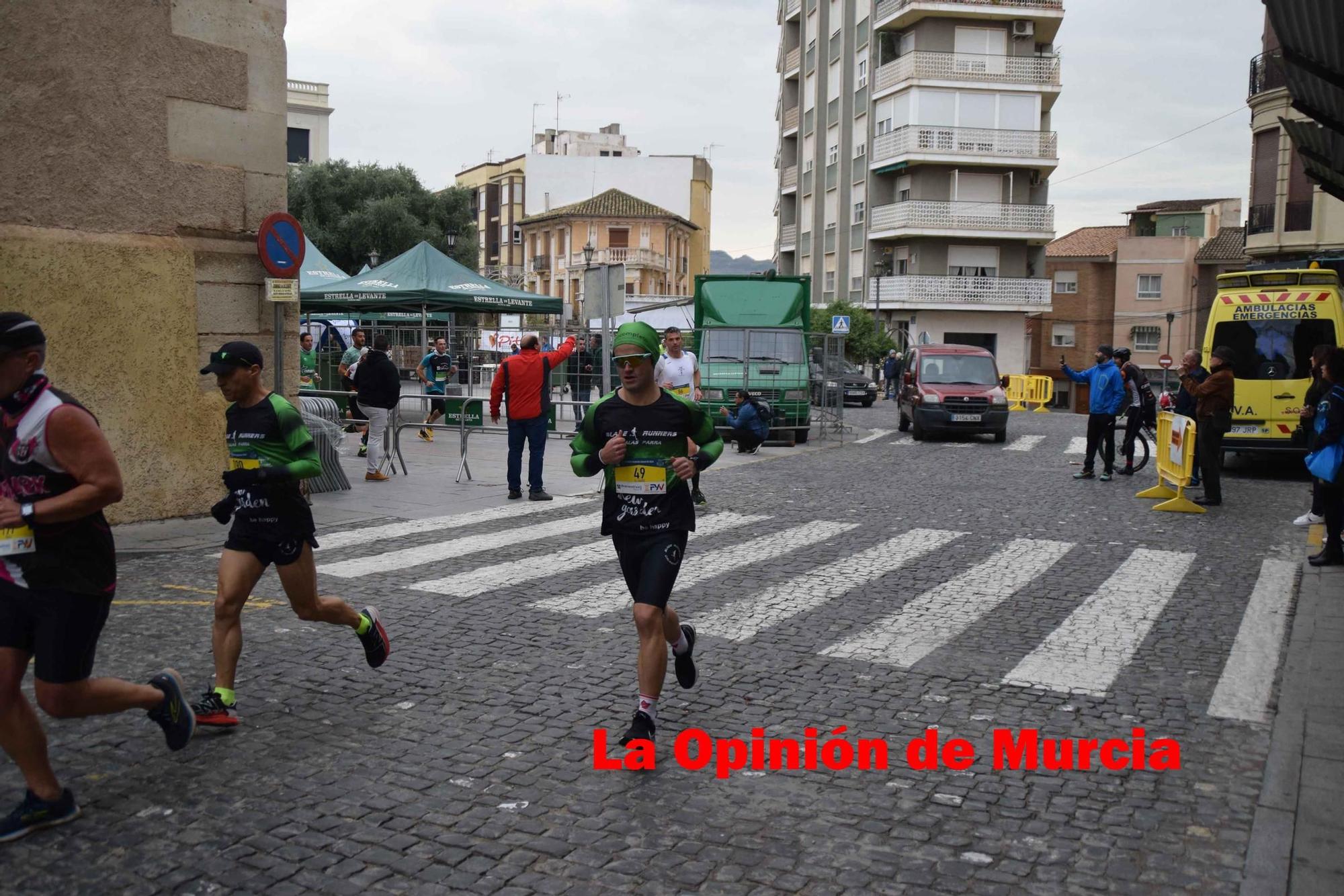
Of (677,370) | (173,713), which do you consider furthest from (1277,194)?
(173,713)

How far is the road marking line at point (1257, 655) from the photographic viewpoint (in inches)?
234

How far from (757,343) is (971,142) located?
34.3 m

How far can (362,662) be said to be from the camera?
255 inches

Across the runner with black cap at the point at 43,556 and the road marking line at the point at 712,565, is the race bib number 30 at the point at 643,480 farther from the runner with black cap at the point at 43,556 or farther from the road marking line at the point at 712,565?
the road marking line at the point at 712,565

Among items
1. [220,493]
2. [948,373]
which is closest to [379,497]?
[220,493]

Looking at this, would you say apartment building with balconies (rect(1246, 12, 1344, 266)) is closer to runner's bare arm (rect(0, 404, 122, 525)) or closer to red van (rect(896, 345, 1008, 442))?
red van (rect(896, 345, 1008, 442))

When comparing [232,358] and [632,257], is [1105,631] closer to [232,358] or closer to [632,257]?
[232,358]

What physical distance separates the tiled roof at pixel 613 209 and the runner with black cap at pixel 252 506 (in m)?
79.6

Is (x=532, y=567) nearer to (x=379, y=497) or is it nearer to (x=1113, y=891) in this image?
(x=379, y=497)

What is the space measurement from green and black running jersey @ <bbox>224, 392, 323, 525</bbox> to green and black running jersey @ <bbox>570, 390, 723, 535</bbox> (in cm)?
128

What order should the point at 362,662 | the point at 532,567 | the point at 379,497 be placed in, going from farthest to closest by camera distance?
1. the point at 379,497
2. the point at 532,567
3. the point at 362,662

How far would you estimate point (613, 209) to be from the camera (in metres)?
84.2

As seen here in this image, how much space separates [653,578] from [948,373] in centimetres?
1918

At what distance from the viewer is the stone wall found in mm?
10078
